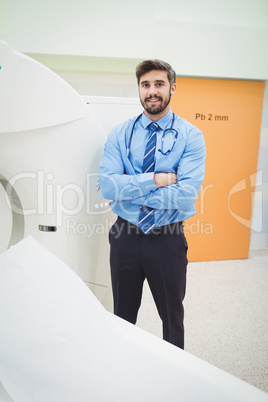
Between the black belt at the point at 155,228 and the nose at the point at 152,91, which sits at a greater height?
the nose at the point at 152,91

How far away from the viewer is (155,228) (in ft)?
4.36

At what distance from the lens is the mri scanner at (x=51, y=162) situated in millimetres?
999

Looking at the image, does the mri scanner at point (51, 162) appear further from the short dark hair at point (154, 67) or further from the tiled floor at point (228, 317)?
the tiled floor at point (228, 317)

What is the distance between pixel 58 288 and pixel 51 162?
53cm

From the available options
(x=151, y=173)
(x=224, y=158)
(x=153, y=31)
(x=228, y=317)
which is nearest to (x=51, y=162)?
(x=151, y=173)

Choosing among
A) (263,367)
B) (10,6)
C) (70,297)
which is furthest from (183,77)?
(70,297)

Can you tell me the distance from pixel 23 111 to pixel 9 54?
18 cm

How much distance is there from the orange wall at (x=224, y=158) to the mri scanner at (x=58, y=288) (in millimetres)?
1964

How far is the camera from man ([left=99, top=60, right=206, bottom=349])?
1.30m

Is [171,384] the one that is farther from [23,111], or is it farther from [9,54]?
[9,54]

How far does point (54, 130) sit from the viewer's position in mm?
1093

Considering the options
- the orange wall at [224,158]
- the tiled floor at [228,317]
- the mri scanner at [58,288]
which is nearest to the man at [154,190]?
the mri scanner at [58,288]

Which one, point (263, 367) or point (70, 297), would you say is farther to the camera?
point (263, 367)

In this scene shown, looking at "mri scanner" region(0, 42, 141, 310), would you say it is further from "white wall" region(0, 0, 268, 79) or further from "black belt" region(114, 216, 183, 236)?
"white wall" region(0, 0, 268, 79)
